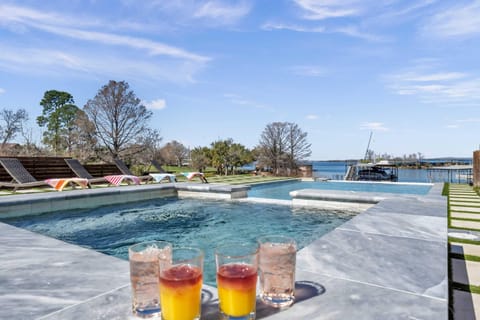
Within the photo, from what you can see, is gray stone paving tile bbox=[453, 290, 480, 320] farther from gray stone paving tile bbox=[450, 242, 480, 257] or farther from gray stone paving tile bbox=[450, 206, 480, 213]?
gray stone paving tile bbox=[450, 206, 480, 213]

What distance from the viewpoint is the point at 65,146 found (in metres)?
23.6

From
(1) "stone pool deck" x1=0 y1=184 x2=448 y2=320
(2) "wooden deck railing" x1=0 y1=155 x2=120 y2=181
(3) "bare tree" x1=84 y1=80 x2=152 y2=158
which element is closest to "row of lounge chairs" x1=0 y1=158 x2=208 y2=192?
(2) "wooden deck railing" x1=0 y1=155 x2=120 y2=181

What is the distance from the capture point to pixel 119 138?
68.7 feet

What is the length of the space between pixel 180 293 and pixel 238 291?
0.64 ft

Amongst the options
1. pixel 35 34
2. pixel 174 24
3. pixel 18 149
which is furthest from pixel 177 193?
pixel 18 149

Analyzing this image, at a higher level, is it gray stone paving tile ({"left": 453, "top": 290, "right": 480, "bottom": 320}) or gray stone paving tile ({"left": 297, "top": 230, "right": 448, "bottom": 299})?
gray stone paving tile ({"left": 297, "top": 230, "right": 448, "bottom": 299})

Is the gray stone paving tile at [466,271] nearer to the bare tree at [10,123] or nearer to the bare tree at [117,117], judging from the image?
the bare tree at [117,117]

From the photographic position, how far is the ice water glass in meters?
1.09

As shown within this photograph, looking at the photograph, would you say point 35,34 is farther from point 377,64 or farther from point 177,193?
point 377,64

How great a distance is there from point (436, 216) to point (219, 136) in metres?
26.6

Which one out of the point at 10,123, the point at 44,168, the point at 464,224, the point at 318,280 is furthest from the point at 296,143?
the point at 318,280

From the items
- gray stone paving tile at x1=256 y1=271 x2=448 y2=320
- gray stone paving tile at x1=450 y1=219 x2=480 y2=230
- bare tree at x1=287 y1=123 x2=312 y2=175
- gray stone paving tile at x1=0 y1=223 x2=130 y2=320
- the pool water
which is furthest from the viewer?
bare tree at x1=287 y1=123 x2=312 y2=175

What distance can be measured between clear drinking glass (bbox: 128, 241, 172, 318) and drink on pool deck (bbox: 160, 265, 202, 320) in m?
0.07

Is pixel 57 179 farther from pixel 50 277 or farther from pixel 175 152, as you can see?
pixel 175 152
